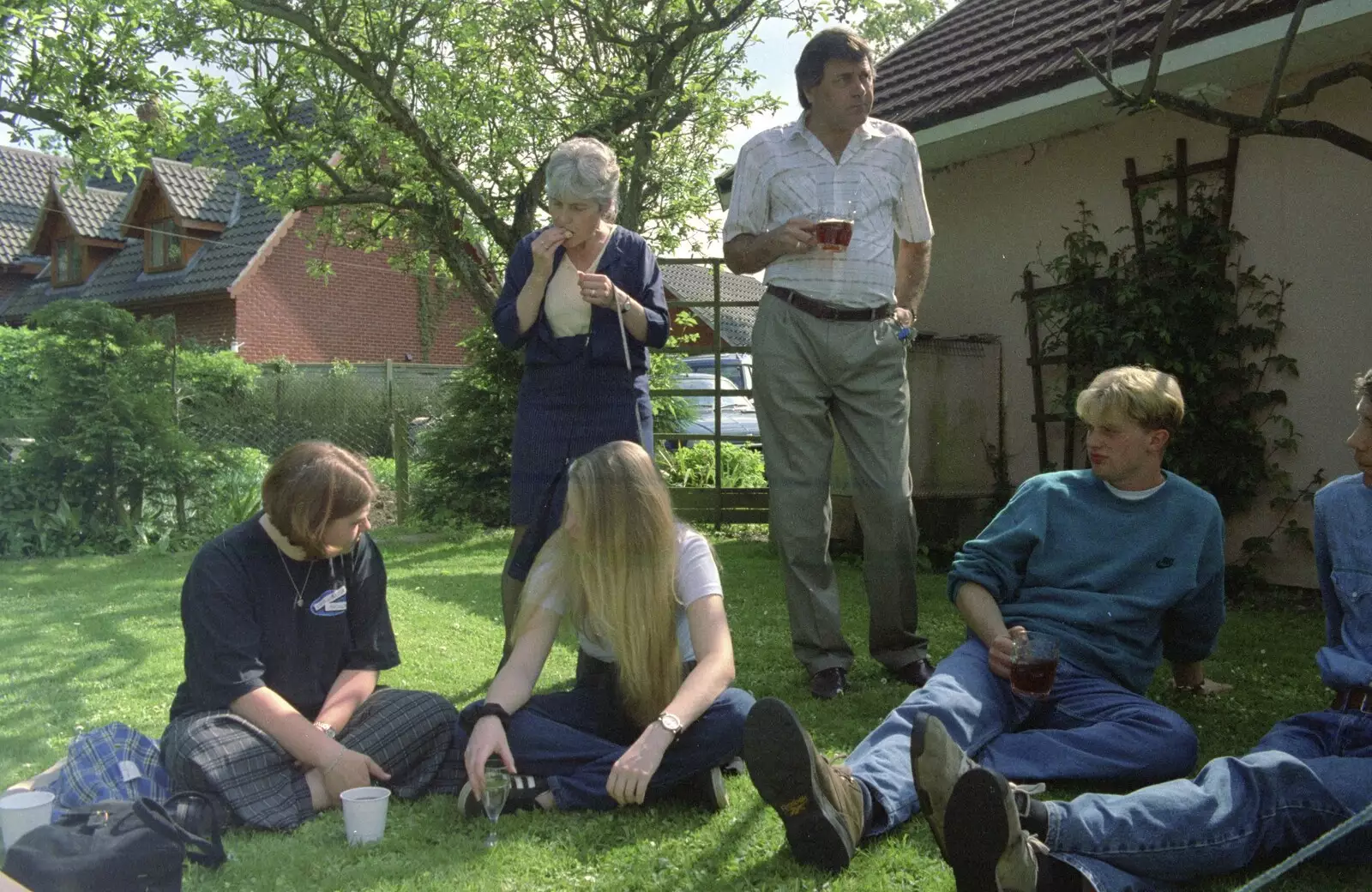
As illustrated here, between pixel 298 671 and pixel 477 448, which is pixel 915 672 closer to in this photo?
pixel 298 671

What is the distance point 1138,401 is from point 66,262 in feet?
94.6

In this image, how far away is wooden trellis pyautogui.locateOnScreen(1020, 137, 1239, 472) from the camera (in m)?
6.16

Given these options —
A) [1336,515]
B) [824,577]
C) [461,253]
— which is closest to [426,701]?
[824,577]

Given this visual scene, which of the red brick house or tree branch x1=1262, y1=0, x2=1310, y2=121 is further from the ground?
the red brick house

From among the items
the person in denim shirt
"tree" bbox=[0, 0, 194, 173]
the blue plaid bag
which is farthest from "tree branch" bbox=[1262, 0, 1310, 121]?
"tree" bbox=[0, 0, 194, 173]

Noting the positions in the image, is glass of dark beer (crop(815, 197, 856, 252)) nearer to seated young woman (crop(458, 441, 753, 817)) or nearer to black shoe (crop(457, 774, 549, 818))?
seated young woman (crop(458, 441, 753, 817))

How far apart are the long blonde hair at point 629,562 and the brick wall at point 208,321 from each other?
21.5 m

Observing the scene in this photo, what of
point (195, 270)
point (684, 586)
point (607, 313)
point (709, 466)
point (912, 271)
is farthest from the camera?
point (195, 270)

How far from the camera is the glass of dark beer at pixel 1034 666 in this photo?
9.47 ft

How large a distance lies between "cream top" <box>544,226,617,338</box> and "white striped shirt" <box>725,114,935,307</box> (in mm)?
755

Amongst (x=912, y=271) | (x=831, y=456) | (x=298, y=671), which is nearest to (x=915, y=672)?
(x=831, y=456)

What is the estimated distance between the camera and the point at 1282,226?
5961mm

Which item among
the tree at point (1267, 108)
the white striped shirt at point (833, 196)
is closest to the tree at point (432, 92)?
the white striped shirt at point (833, 196)

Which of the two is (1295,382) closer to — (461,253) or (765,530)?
(765,530)
